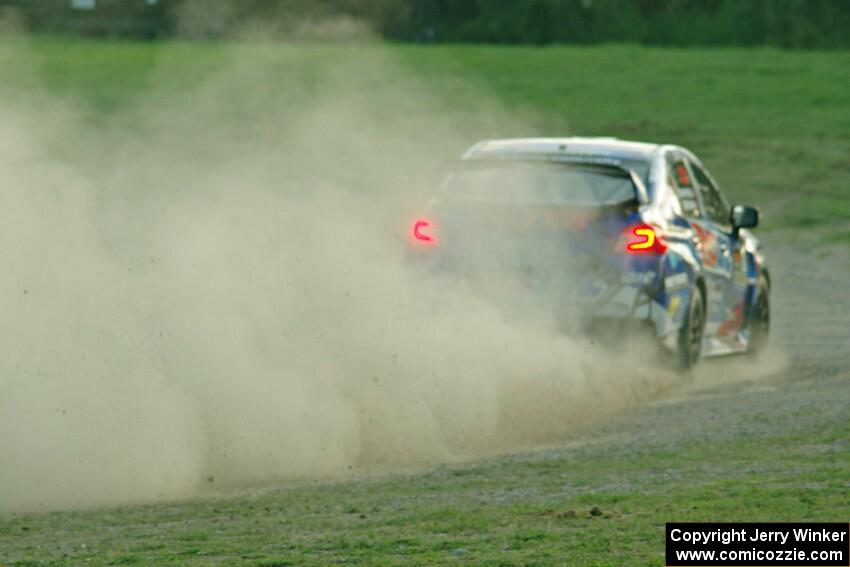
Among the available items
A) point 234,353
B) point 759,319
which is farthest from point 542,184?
point 234,353

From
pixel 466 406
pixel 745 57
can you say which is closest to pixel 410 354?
pixel 466 406

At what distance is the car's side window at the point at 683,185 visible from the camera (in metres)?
14.1

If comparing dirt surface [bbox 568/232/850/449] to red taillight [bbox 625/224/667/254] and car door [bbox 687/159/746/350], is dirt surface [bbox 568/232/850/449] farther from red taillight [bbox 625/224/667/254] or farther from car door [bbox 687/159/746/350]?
red taillight [bbox 625/224/667/254]

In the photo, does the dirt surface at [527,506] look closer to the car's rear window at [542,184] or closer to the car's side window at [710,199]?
the car's rear window at [542,184]

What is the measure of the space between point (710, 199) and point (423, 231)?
286 centimetres

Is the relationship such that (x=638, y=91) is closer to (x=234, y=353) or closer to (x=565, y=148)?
(x=565, y=148)

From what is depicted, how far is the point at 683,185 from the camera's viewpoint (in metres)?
14.3

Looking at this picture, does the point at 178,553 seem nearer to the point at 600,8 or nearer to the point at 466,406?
the point at 466,406

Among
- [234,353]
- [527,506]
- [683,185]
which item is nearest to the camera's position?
[527,506]

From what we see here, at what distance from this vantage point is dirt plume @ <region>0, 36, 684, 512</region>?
9320 mm

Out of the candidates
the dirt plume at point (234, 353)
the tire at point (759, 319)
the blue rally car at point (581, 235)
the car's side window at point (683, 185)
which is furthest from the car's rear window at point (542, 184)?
the tire at point (759, 319)

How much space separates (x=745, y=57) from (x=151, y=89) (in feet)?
51.3

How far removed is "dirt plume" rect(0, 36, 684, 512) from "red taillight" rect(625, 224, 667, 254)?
2.37 feet

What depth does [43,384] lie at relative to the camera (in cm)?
939
